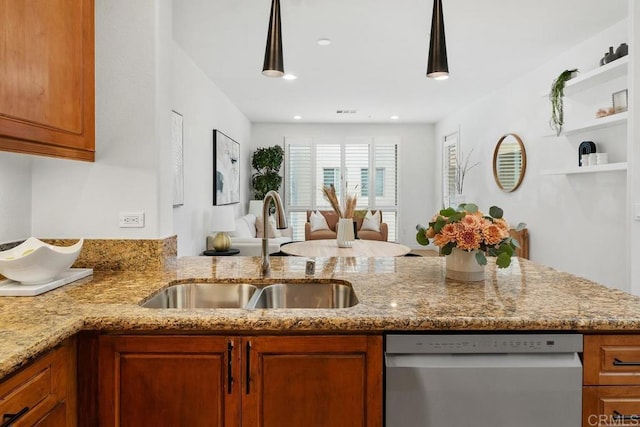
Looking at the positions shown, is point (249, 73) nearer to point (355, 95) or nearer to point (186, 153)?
point (186, 153)

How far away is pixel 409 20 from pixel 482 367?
2937 millimetres

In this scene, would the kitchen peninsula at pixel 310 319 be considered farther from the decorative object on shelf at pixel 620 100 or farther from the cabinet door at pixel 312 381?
the decorative object on shelf at pixel 620 100

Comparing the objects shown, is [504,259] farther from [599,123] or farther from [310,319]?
[599,123]

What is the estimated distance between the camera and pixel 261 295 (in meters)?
1.80

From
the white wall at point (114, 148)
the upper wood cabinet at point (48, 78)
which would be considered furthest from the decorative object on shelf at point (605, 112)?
the upper wood cabinet at point (48, 78)

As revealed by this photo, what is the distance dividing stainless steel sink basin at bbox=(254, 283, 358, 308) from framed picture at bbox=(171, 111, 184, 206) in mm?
2298

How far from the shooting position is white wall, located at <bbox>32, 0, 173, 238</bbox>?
204 centimetres

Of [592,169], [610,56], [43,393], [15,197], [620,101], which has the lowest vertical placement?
[43,393]

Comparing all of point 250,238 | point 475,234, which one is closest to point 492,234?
point 475,234

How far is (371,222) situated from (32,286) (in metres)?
6.30

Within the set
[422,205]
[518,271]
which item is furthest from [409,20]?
[422,205]

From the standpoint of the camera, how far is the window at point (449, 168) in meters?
7.57

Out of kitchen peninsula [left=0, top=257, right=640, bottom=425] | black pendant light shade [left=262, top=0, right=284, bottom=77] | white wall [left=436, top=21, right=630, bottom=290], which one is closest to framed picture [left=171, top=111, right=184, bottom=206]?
black pendant light shade [left=262, top=0, right=284, bottom=77]

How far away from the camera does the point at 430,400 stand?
4.33 feet
